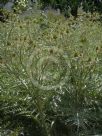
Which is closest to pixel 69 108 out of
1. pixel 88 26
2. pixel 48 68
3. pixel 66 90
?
pixel 66 90

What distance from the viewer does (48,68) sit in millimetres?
4328

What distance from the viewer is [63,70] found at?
4.24 metres

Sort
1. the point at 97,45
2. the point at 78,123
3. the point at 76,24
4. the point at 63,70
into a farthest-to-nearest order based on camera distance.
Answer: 1. the point at 76,24
2. the point at 97,45
3. the point at 63,70
4. the point at 78,123

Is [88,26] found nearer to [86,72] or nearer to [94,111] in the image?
[86,72]

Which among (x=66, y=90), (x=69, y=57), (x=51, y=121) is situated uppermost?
(x=69, y=57)

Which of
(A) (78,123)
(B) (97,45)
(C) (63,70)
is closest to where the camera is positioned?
(A) (78,123)

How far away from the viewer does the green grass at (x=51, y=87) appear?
13.4ft

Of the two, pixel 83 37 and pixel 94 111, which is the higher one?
pixel 83 37

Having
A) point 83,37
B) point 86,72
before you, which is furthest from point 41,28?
point 86,72

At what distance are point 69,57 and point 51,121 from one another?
650 mm

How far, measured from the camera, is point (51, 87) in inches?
164

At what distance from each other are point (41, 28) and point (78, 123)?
5.33 feet

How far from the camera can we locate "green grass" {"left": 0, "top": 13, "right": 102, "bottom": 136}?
409cm

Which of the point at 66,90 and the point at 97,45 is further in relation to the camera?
the point at 97,45
